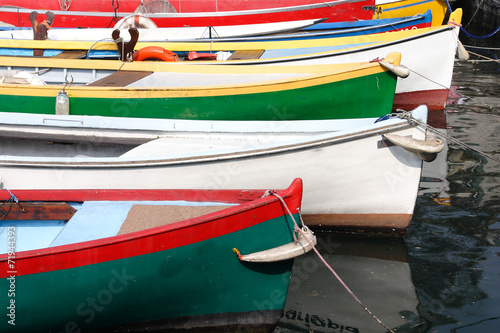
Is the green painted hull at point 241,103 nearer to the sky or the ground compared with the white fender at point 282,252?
nearer to the sky

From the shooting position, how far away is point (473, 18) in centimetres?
2122

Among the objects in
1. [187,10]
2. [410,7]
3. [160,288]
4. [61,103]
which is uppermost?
[410,7]

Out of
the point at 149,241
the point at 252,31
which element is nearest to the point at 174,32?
the point at 252,31

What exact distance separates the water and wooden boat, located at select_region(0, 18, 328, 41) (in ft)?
Answer: 18.6

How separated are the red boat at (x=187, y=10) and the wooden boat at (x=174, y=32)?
5.61 ft

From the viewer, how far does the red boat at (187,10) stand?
13.8 m

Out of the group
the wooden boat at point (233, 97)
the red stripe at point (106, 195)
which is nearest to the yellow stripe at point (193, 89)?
the wooden boat at point (233, 97)

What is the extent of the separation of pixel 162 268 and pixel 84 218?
3.17ft

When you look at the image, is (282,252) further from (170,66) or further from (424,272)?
(170,66)

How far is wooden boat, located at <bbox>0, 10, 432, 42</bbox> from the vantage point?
11062mm

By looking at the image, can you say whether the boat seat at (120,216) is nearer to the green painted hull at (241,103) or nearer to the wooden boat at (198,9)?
the green painted hull at (241,103)

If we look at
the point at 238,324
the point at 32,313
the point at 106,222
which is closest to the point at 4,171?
the point at 106,222

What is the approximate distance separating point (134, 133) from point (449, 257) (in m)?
3.58

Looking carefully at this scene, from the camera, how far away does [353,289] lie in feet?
16.9
